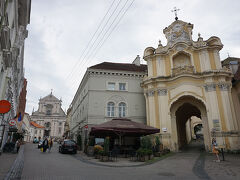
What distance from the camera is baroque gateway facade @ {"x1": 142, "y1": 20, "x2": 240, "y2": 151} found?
2023 centimetres

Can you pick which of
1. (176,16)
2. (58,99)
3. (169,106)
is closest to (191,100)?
(169,106)

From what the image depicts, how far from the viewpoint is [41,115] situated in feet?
286

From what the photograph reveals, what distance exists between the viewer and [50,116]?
87.4 m

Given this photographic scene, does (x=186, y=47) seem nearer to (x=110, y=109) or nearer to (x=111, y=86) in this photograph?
(x=111, y=86)

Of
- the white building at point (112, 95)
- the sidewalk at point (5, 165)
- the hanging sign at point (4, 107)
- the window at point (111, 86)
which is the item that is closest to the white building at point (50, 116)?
the white building at point (112, 95)

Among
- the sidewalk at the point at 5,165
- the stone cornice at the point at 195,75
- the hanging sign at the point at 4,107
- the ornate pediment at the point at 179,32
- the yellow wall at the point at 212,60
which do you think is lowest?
the sidewalk at the point at 5,165

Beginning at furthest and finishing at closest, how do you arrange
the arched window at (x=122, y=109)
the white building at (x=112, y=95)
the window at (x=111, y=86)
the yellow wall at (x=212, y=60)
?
the window at (x=111, y=86) < the arched window at (x=122, y=109) < the white building at (x=112, y=95) < the yellow wall at (x=212, y=60)

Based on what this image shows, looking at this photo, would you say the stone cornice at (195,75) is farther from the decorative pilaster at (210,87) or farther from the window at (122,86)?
the window at (122,86)

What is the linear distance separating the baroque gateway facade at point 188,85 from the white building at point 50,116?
237ft

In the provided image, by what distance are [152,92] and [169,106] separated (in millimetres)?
2946

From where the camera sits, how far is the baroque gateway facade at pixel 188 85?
2023 centimetres

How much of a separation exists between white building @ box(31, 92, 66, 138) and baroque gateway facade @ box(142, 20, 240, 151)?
72.3m

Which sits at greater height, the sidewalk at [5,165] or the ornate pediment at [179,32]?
the ornate pediment at [179,32]

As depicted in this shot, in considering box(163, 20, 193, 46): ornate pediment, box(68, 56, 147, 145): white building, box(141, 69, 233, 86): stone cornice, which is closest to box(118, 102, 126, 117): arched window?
box(68, 56, 147, 145): white building
